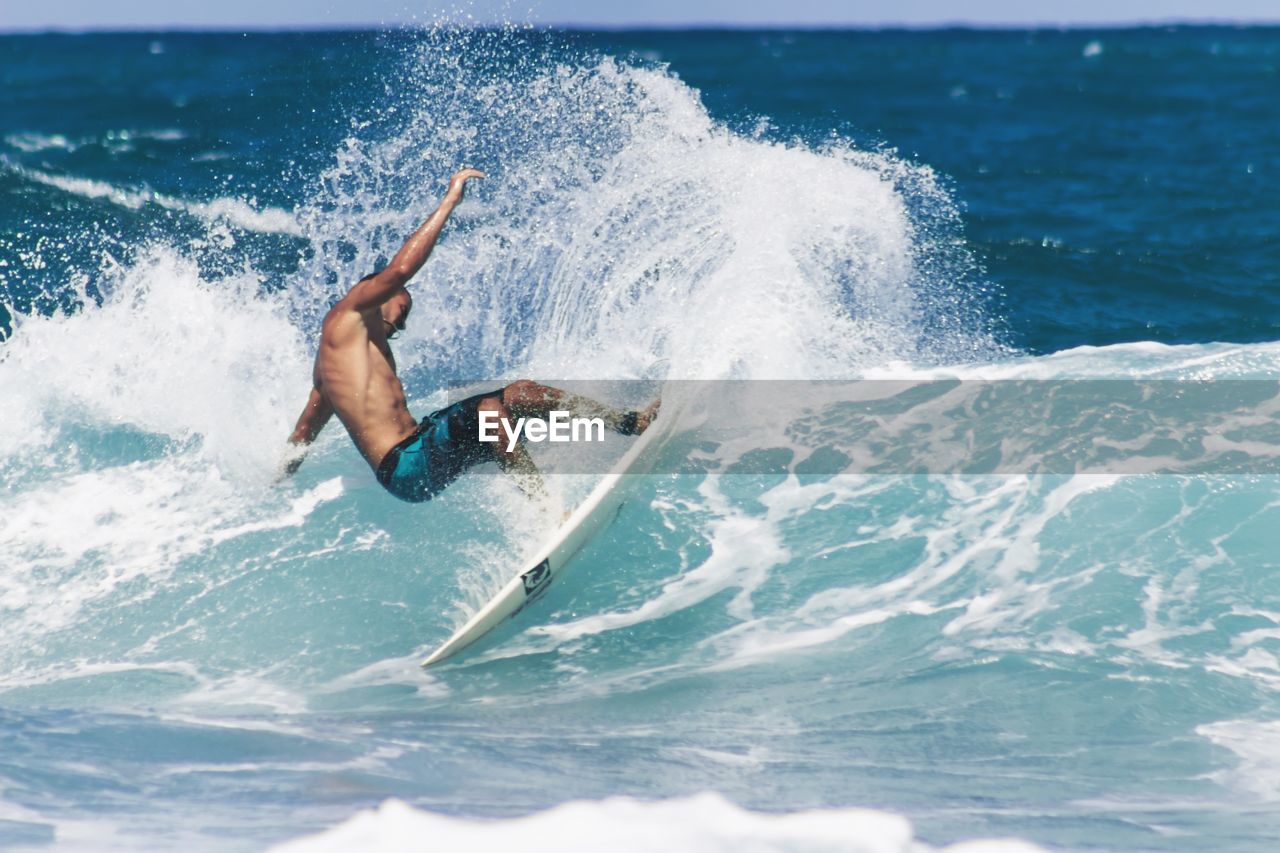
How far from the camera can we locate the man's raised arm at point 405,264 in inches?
263

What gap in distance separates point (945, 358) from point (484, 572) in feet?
16.2

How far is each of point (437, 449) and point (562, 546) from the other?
89 centimetres

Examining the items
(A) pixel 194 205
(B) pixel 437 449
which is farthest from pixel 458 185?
(A) pixel 194 205

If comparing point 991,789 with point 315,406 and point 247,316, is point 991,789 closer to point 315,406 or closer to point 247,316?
point 315,406

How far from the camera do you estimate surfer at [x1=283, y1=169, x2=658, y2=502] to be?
22.5 ft

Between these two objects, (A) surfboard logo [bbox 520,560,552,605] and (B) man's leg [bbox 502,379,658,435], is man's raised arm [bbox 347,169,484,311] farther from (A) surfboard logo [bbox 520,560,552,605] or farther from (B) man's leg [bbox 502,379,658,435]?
(A) surfboard logo [bbox 520,560,552,605]

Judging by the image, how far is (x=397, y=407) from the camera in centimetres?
695

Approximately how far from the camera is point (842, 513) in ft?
26.8

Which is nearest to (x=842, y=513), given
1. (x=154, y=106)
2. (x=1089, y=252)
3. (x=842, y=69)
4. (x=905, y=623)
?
(x=905, y=623)

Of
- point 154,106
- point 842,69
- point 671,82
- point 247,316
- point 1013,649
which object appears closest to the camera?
point 1013,649

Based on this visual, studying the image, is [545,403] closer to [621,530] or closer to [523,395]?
[523,395]

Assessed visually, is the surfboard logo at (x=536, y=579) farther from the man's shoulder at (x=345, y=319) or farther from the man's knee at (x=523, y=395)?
the man's shoulder at (x=345, y=319)

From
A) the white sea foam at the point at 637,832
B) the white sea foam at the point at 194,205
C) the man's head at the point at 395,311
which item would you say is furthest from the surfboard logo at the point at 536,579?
the white sea foam at the point at 194,205

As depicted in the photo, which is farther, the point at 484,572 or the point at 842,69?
the point at 842,69
